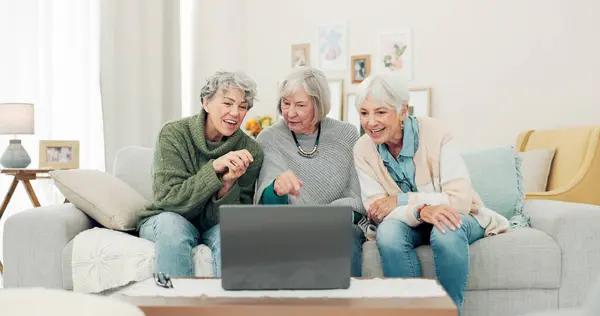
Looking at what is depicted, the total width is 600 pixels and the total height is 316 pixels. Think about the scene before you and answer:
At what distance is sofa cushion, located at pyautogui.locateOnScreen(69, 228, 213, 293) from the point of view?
2135 millimetres

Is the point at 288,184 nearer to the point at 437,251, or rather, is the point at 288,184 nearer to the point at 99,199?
the point at 437,251

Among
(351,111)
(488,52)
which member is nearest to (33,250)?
(351,111)

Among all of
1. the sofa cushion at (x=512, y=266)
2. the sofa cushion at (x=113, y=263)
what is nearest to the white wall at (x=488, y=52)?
the sofa cushion at (x=512, y=266)

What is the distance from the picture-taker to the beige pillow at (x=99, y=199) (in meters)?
2.32

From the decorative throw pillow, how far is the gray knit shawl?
1.70 feet

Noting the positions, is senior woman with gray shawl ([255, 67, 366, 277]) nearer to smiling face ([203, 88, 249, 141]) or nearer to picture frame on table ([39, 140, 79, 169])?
smiling face ([203, 88, 249, 141])

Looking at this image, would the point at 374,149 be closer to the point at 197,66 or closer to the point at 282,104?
the point at 282,104

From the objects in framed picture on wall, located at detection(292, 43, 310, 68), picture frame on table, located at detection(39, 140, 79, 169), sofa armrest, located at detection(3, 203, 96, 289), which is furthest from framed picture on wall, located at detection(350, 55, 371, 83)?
sofa armrest, located at detection(3, 203, 96, 289)

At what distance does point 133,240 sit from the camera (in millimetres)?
2193

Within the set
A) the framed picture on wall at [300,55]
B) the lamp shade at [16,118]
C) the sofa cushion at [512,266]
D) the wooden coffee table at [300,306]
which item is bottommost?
the sofa cushion at [512,266]

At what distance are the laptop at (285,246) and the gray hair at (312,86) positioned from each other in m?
1.00

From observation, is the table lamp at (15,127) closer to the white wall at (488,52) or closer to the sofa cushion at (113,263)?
the sofa cushion at (113,263)

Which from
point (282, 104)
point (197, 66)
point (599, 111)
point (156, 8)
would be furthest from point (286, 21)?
point (282, 104)

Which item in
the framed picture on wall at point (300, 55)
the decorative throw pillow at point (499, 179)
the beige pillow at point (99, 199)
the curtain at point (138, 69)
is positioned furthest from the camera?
the framed picture on wall at point (300, 55)
